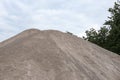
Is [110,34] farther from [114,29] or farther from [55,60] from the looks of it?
[55,60]

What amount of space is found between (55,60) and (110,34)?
2213 cm

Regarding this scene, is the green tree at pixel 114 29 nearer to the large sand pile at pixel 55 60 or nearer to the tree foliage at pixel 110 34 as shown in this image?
the tree foliage at pixel 110 34

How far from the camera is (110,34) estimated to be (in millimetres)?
39188

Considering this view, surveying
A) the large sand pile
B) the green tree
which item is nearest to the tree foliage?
the green tree

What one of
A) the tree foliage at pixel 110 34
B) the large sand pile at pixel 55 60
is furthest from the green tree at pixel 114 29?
the large sand pile at pixel 55 60

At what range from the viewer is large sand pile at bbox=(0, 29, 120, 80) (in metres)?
16.7

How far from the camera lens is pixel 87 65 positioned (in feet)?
65.9

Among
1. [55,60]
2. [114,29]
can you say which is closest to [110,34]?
[114,29]

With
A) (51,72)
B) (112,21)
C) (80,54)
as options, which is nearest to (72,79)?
(51,72)

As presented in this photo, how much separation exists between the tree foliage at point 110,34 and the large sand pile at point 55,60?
13.1 meters

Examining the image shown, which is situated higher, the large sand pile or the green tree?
the green tree

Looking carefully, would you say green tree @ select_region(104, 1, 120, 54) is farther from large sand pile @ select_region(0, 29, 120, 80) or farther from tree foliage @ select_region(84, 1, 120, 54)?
large sand pile @ select_region(0, 29, 120, 80)

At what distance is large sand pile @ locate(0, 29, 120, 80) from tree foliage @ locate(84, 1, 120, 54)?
43.0 ft

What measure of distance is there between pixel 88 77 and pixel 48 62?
108 inches
